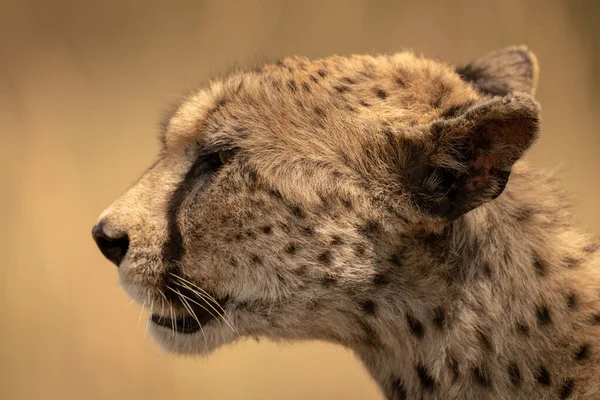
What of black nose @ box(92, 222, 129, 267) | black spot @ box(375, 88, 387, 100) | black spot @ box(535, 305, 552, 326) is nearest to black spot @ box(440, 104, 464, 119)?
black spot @ box(375, 88, 387, 100)

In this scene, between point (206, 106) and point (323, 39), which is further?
point (323, 39)

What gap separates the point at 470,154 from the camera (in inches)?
50.7

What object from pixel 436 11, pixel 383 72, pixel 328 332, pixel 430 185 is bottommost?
pixel 328 332

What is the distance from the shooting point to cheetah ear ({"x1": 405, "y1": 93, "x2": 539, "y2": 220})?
1.21m

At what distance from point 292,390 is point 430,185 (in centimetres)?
175

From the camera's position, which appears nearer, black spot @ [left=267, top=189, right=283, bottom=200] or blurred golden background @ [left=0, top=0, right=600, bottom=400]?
black spot @ [left=267, top=189, right=283, bottom=200]

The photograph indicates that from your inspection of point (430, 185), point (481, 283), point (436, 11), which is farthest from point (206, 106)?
point (436, 11)

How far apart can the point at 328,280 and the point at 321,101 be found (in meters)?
0.33

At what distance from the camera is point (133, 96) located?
10.1ft

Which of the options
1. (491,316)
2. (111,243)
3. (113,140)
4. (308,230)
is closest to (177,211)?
(111,243)

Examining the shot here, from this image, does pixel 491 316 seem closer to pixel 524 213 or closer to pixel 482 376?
pixel 482 376

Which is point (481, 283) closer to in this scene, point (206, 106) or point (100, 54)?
point (206, 106)

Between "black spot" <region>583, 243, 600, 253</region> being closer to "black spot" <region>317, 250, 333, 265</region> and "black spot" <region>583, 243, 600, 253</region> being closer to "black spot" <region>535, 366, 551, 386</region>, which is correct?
"black spot" <region>535, 366, 551, 386</region>

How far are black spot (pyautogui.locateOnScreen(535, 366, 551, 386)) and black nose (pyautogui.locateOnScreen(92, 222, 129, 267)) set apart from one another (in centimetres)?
76
